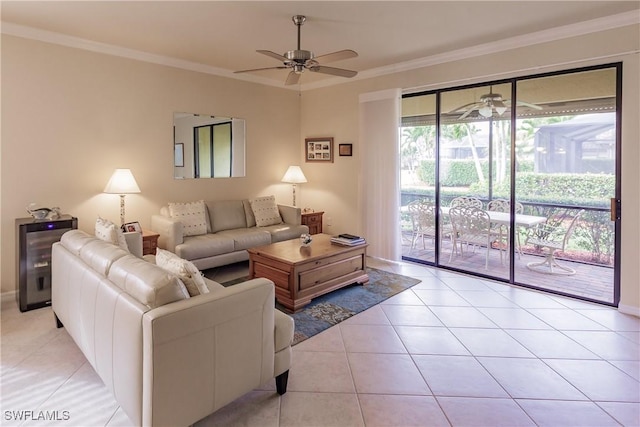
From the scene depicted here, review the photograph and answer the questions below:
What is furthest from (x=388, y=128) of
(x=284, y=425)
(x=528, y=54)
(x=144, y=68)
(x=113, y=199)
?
(x=284, y=425)

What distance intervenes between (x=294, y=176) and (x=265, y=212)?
871mm

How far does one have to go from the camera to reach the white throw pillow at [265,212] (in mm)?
5488

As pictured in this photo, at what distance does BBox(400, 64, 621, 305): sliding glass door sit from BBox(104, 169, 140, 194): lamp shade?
3611mm

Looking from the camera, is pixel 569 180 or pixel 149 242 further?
pixel 149 242

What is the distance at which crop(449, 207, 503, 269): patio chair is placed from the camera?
4.68 meters

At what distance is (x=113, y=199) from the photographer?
14.8 feet

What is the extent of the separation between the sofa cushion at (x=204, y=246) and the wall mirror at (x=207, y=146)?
1.10 m

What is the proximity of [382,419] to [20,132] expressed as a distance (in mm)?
4300

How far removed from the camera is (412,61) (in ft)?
16.2

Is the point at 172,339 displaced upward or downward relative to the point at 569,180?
downward

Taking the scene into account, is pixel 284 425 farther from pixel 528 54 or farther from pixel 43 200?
pixel 528 54

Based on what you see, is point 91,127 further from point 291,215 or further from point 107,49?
point 291,215
